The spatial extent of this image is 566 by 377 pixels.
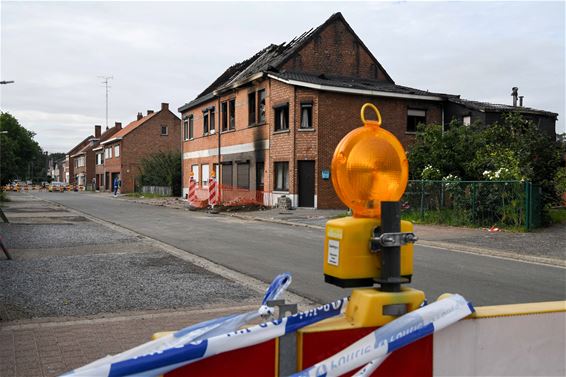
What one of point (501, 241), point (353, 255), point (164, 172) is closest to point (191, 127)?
point (164, 172)

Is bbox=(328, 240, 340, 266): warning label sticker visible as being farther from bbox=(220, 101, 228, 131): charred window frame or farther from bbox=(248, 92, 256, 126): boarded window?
bbox=(220, 101, 228, 131): charred window frame

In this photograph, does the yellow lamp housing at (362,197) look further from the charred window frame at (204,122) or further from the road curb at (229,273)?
the charred window frame at (204,122)

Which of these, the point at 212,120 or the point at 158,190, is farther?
the point at 158,190

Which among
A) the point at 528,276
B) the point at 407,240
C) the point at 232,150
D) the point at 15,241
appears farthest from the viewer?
the point at 232,150

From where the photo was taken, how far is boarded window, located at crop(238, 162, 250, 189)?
103 ft

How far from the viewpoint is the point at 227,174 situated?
34500 millimetres

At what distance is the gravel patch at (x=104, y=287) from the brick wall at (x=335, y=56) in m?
22.0

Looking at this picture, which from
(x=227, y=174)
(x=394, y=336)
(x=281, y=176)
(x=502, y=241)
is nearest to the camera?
(x=394, y=336)

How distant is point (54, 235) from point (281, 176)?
15.0 m

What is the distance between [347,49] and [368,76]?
7.15 ft

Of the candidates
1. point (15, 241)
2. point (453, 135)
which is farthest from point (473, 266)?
point (453, 135)

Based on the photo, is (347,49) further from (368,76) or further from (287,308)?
(287,308)

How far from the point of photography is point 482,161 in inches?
744

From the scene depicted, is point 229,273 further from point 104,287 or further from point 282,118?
point 282,118
